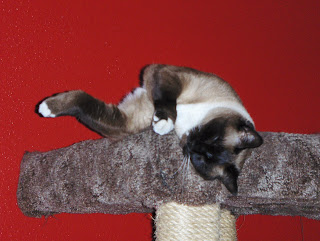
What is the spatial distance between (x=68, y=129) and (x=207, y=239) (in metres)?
0.79

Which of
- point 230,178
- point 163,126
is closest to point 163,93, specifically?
point 163,126

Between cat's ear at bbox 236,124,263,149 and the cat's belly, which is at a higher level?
the cat's belly

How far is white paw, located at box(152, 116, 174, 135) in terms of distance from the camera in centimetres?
110

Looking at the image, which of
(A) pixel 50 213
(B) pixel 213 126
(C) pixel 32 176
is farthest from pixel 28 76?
(B) pixel 213 126

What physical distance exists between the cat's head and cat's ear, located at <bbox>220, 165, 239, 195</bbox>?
1 centimetres

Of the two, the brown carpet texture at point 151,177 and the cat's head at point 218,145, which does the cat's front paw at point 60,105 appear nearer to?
the brown carpet texture at point 151,177

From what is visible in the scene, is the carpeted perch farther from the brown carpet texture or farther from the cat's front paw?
the cat's front paw

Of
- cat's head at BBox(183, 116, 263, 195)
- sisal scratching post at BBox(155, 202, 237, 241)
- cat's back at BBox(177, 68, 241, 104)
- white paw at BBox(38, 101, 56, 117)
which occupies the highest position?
cat's back at BBox(177, 68, 241, 104)

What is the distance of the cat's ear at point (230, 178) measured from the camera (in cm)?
107

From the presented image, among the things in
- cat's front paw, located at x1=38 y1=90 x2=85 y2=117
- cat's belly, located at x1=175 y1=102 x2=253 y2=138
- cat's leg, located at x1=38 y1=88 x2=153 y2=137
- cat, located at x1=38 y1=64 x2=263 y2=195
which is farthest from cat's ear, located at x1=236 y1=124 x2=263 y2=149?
cat's front paw, located at x1=38 y1=90 x2=85 y2=117

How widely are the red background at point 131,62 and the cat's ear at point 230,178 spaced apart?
0.72 meters

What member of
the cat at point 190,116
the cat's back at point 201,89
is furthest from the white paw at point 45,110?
the cat's back at point 201,89

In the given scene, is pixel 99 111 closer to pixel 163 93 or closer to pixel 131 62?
pixel 163 93

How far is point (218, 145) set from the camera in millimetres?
1199
